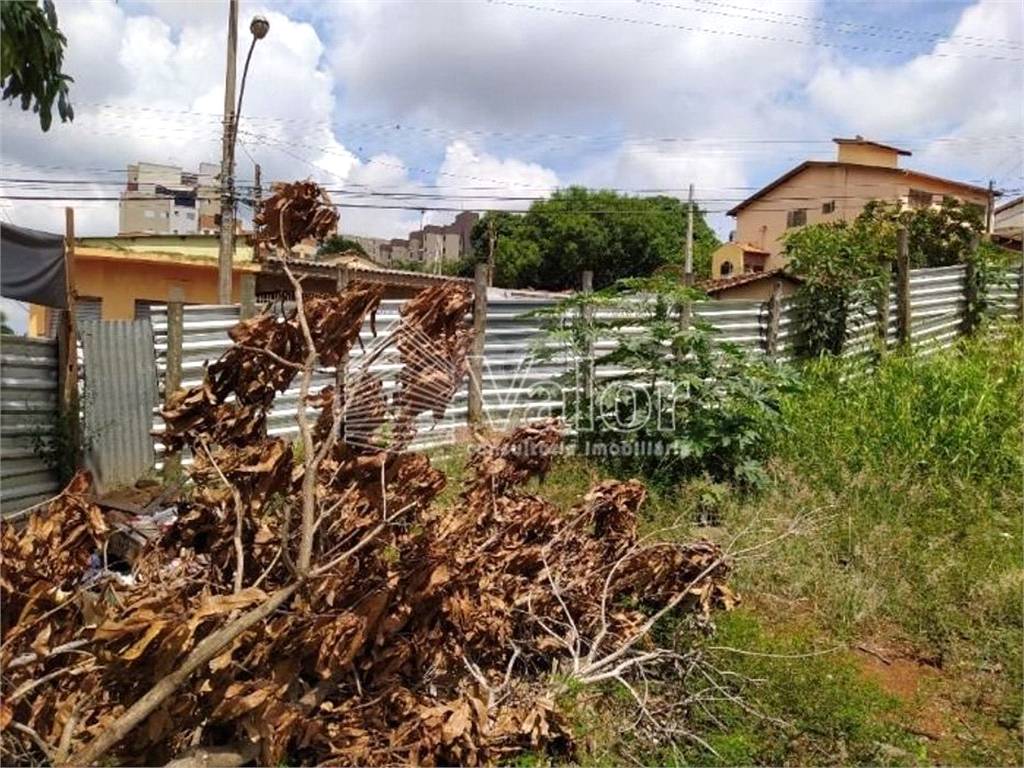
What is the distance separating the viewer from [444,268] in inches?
1404

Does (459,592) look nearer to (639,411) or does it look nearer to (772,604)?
(772,604)

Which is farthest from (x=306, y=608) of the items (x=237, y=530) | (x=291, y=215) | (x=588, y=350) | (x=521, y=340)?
(x=521, y=340)

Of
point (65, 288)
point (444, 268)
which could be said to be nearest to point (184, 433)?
point (65, 288)

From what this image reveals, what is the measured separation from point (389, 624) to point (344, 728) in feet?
1.17

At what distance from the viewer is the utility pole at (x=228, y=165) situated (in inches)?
411

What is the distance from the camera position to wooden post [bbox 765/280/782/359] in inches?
309

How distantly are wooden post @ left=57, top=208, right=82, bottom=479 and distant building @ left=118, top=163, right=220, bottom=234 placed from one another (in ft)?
18.6

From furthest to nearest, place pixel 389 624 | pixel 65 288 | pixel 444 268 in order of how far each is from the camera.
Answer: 1. pixel 444 268
2. pixel 65 288
3. pixel 389 624

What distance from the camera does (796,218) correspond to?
1144 inches

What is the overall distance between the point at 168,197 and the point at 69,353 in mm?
7283

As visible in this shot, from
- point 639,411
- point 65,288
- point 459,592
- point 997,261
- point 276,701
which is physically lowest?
point 276,701

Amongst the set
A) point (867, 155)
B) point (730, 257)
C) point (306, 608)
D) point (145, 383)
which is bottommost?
point (306, 608)

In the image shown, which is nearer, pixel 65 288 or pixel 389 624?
pixel 389 624

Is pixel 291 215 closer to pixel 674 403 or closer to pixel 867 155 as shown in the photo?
pixel 674 403
